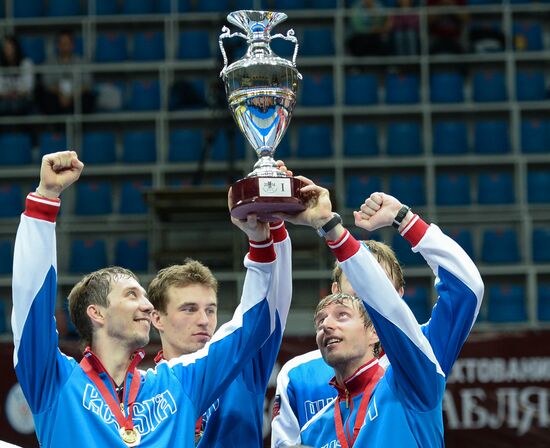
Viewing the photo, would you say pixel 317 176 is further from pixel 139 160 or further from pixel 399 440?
pixel 399 440

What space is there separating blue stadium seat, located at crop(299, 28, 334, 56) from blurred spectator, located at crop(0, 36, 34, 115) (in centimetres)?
281

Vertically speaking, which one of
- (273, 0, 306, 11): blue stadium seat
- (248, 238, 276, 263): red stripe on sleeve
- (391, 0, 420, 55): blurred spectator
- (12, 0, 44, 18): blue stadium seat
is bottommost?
(248, 238, 276, 263): red stripe on sleeve

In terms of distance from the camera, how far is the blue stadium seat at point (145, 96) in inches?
438

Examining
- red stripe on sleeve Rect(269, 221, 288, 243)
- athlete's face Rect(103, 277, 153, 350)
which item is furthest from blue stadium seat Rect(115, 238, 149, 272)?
athlete's face Rect(103, 277, 153, 350)

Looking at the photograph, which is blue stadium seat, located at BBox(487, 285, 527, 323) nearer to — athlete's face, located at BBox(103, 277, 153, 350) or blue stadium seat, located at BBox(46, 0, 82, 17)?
blue stadium seat, located at BBox(46, 0, 82, 17)

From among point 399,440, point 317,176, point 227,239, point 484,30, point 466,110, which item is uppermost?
point 484,30

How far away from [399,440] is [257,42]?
1539 millimetres

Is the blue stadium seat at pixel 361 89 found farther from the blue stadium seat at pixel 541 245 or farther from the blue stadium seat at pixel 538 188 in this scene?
the blue stadium seat at pixel 541 245

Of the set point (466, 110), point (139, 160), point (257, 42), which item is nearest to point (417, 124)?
point (466, 110)

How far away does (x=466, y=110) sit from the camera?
35.2 feet

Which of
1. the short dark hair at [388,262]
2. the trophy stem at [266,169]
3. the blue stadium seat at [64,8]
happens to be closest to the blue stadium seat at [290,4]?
the blue stadium seat at [64,8]

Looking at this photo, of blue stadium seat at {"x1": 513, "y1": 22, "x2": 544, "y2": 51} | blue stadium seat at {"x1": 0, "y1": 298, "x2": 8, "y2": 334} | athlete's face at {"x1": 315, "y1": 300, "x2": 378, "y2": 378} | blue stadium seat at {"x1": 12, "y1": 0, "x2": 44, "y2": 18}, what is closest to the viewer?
athlete's face at {"x1": 315, "y1": 300, "x2": 378, "y2": 378}

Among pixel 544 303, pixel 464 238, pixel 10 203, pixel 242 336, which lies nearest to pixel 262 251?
pixel 242 336

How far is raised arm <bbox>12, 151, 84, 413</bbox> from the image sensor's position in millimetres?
3561
